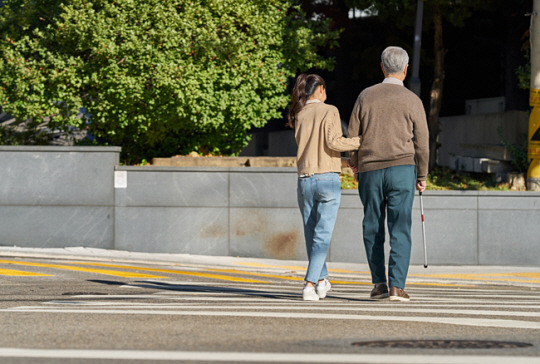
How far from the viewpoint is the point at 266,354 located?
4.84 metres

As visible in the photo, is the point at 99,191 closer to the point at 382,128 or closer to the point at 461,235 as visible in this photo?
the point at 461,235

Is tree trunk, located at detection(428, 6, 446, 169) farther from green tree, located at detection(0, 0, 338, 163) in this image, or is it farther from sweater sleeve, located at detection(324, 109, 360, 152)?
sweater sleeve, located at detection(324, 109, 360, 152)

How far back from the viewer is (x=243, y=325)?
5.96 metres

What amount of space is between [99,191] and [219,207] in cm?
217

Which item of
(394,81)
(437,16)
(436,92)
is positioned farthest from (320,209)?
(437,16)

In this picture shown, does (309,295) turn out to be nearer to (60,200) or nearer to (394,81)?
(394,81)

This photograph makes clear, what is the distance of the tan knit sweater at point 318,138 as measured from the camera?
811 cm

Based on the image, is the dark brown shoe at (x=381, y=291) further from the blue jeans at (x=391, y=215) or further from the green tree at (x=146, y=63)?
the green tree at (x=146, y=63)

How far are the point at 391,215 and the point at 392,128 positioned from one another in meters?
0.71

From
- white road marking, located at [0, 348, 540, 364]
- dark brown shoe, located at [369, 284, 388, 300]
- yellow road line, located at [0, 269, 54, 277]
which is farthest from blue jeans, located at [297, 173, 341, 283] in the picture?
yellow road line, located at [0, 269, 54, 277]

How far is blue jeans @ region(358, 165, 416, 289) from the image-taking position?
786 cm

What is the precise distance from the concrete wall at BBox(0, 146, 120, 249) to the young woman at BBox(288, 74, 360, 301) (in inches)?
378

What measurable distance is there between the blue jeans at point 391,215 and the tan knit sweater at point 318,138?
321 millimetres

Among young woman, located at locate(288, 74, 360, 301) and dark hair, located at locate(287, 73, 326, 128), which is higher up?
dark hair, located at locate(287, 73, 326, 128)
